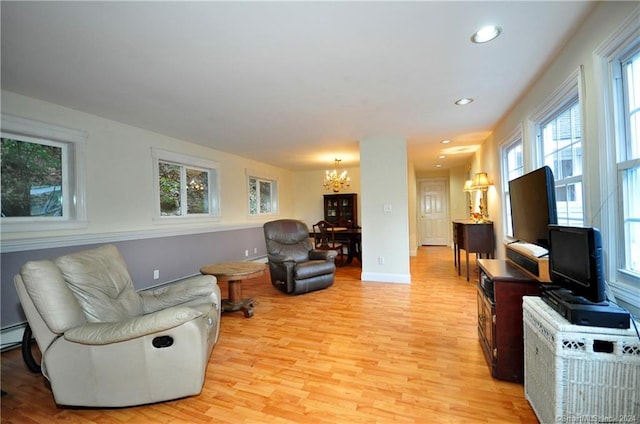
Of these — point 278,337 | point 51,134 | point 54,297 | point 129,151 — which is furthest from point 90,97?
point 278,337

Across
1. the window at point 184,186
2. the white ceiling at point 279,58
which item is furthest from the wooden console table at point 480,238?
the window at point 184,186

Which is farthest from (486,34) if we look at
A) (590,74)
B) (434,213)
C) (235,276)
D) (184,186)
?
(434,213)

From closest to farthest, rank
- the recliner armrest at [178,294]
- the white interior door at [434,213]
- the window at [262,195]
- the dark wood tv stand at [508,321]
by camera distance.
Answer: the dark wood tv stand at [508,321]
the recliner armrest at [178,294]
the window at [262,195]
the white interior door at [434,213]

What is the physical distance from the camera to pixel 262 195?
705 cm

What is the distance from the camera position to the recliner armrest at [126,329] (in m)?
1.57


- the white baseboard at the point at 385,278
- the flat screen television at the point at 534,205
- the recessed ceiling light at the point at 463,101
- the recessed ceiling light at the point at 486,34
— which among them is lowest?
the white baseboard at the point at 385,278

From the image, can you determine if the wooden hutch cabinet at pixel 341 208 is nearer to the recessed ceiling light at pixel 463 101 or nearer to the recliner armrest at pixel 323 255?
the recliner armrest at pixel 323 255

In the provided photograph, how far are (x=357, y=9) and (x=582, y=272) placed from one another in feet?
5.94

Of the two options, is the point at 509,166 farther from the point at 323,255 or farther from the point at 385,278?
the point at 323,255

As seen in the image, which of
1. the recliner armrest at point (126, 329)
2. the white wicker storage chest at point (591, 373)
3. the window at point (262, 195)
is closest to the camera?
the white wicker storage chest at point (591, 373)

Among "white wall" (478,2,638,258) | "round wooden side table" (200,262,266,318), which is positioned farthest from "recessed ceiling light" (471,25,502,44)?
"round wooden side table" (200,262,266,318)

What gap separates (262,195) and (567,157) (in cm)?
595

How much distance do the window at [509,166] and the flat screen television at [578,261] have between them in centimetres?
216

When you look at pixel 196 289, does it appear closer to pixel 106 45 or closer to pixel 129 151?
pixel 106 45
